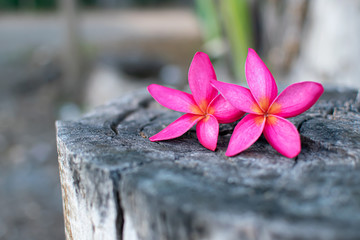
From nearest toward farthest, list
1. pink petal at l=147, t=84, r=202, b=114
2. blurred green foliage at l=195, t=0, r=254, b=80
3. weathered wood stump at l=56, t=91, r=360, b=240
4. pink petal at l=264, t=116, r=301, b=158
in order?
1. weathered wood stump at l=56, t=91, r=360, b=240
2. pink petal at l=264, t=116, r=301, b=158
3. pink petal at l=147, t=84, r=202, b=114
4. blurred green foliage at l=195, t=0, r=254, b=80

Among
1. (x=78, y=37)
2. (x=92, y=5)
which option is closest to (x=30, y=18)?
(x=92, y=5)

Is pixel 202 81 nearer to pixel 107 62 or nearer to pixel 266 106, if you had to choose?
pixel 266 106

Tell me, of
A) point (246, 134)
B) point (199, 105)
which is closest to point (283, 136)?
point (246, 134)

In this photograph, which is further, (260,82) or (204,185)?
(260,82)

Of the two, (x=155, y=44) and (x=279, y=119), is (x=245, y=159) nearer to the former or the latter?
(x=279, y=119)

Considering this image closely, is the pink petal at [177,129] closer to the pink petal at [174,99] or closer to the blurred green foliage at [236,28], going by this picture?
the pink petal at [174,99]

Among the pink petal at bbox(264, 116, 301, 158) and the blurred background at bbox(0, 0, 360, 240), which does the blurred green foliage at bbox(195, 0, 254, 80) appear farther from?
the pink petal at bbox(264, 116, 301, 158)

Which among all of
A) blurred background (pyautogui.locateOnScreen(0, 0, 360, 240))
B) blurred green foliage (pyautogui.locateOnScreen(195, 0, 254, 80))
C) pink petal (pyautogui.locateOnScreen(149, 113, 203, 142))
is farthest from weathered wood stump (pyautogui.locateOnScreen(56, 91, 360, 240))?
blurred green foliage (pyautogui.locateOnScreen(195, 0, 254, 80))
